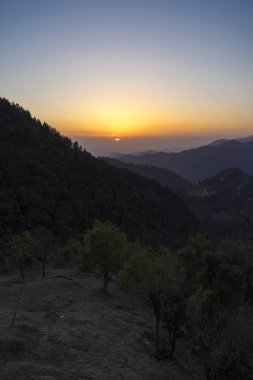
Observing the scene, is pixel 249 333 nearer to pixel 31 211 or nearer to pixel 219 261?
pixel 219 261

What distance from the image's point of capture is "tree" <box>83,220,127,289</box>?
48.3 meters

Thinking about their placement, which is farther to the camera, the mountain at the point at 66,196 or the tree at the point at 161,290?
the mountain at the point at 66,196

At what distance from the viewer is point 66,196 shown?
141 m

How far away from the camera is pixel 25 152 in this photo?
541ft

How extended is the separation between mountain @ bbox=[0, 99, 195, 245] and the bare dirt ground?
55689 millimetres

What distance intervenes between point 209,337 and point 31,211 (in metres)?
91.2

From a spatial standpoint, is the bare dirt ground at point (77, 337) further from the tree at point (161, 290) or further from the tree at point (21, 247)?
the tree at point (21, 247)

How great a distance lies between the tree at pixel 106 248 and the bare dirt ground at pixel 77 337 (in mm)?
3298

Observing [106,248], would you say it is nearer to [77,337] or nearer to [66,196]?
[77,337]

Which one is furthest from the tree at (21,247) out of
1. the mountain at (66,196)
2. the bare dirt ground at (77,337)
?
the mountain at (66,196)

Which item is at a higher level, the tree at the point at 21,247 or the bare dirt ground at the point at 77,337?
the tree at the point at 21,247

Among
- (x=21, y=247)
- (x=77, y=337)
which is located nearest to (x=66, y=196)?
(x=21, y=247)

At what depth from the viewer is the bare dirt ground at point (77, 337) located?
25939 mm

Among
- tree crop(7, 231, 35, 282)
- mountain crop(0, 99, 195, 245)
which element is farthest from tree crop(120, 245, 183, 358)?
mountain crop(0, 99, 195, 245)
